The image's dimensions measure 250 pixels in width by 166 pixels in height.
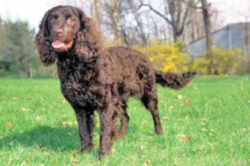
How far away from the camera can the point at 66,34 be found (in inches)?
118

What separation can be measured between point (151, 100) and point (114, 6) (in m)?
18.4

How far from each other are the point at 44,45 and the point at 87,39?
550mm

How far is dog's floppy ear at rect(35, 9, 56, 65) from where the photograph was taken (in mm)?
3268

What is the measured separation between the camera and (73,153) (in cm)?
337

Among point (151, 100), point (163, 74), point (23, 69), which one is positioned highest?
point (163, 74)

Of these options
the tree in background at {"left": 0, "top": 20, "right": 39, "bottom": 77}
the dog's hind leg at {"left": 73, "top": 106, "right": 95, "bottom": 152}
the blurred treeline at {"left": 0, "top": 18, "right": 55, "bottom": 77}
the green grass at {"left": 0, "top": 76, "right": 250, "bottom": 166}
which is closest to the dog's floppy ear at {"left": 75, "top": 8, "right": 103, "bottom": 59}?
the dog's hind leg at {"left": 73, "top": 106, "right": 95, "bottom": 152}

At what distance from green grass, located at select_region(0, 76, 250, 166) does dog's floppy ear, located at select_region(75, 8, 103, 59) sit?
1.15 m

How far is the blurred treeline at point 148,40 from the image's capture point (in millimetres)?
16453

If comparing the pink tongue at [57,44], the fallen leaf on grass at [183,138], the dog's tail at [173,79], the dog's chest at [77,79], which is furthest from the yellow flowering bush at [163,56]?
the pink tongue at [57,44]

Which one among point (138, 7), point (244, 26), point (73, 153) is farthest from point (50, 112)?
point (244, 26)

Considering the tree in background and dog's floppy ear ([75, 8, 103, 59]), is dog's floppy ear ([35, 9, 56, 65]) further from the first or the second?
the tree in background

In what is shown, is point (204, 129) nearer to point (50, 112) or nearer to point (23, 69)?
point (50, 112)

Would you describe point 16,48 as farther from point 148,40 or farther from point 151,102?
point 151,102

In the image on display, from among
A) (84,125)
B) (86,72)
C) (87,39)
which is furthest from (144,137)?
(87,39)
